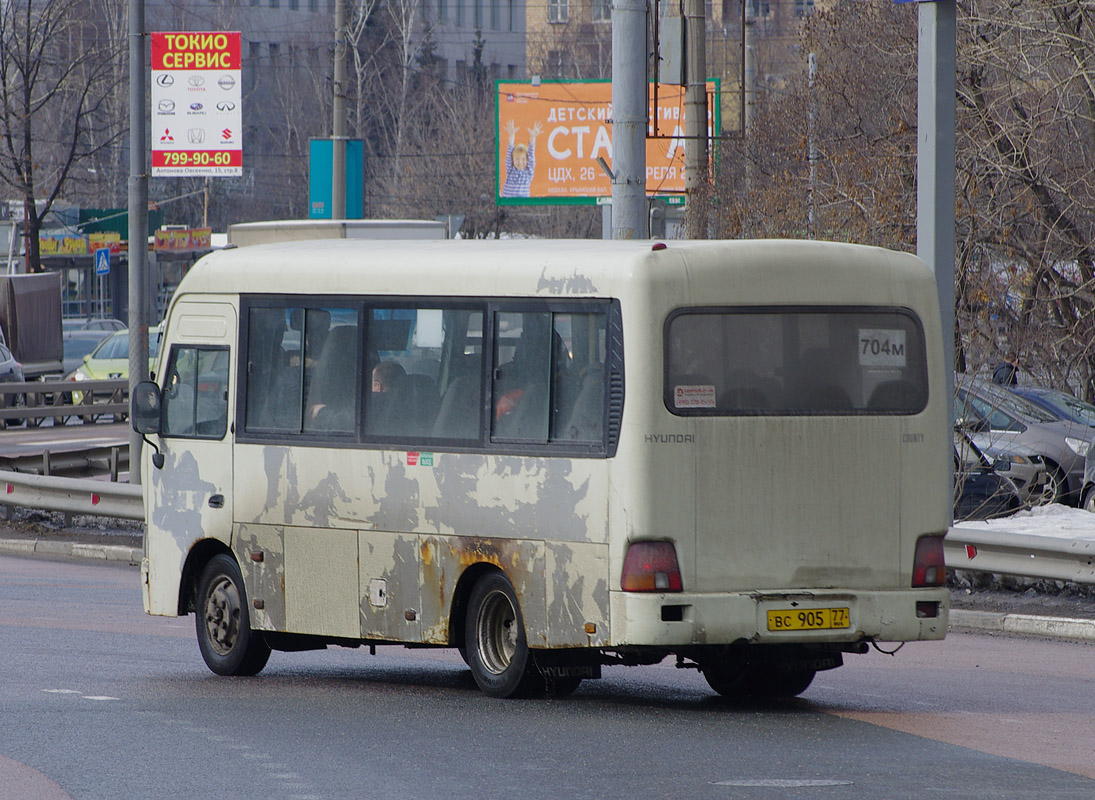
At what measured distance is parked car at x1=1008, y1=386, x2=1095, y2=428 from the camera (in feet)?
63.9

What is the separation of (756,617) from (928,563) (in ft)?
3.33

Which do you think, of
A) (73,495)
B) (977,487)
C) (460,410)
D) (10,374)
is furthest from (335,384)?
(10,374)

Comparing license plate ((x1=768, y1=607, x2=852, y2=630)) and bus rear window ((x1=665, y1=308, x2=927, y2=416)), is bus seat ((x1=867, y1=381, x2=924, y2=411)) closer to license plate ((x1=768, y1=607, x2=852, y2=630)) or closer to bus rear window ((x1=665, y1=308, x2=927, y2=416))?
bus rear window ((x1=665, y1=308, x2=927, y2=416))

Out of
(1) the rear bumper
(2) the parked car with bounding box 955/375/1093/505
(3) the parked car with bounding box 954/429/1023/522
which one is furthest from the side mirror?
(2) the parked car with bounding box 955/375/1093/505

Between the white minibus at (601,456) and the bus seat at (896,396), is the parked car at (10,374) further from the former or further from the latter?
the bus seat at (896,396)

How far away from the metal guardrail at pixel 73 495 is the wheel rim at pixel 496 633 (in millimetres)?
9378

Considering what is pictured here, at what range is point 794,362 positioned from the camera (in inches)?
350

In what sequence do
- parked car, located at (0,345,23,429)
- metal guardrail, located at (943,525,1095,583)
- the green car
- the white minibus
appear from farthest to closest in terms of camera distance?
the green car < parked car, located at (0,345,23,429) < metal guardrail, located at (943,525,1095,583) < the white minibus

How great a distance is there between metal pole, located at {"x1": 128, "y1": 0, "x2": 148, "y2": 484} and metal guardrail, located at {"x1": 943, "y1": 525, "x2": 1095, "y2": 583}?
992 cm

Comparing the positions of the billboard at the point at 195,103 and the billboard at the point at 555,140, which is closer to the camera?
the billboard at the point at 195,103

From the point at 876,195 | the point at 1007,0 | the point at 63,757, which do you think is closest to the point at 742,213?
the point at 876,195

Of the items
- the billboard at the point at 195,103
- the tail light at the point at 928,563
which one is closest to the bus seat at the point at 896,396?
the tail light at the point at 928,563

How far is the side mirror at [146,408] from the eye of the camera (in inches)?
420

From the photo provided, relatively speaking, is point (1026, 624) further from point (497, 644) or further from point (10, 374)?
point (10, 374)
